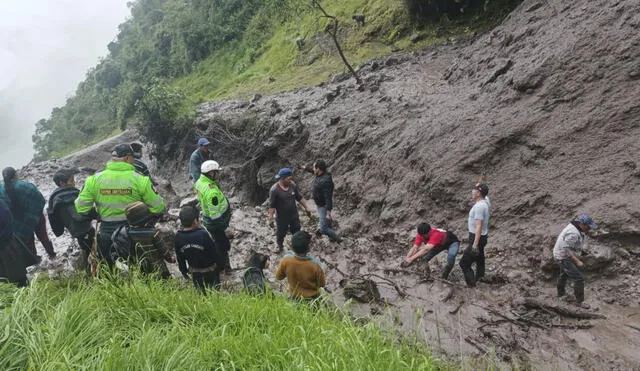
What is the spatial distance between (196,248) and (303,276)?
1.22 m

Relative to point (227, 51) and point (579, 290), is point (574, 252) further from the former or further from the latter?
point (227, 51)

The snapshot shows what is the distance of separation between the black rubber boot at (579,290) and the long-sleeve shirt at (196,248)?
14.9ft

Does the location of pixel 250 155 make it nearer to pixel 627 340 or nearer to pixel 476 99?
pixel 476 99

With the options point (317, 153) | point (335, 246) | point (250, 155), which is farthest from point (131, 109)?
point (335, 246)

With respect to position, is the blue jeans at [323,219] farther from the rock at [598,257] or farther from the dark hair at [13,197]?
the dark hair at [13,197]

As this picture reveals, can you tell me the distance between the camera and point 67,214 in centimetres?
570

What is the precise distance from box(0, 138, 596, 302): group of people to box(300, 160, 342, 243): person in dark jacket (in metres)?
2.35

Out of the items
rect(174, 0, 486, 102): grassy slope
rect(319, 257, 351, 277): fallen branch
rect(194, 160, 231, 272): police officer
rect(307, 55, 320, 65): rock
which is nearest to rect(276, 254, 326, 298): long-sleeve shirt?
rect(194, 160, 231, 272): police officer

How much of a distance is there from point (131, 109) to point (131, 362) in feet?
71.0

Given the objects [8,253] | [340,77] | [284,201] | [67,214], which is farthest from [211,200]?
[340,77]

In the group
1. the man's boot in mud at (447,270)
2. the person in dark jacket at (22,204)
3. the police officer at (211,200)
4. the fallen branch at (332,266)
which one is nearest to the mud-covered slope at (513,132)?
the man's boot in mud at (447,270)

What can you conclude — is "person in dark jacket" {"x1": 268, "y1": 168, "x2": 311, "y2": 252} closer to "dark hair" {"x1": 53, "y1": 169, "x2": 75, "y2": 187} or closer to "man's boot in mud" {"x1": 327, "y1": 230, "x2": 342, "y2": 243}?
"man's boot in mud" {"x1": 327, "y1": 230, "x2": 342, "y2": 243}

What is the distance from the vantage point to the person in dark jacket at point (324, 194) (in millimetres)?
8219

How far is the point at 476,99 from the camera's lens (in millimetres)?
8883
